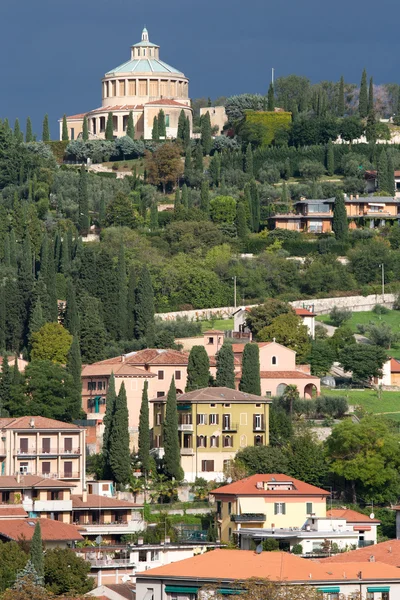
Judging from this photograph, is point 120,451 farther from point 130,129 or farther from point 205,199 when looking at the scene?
point 130,129

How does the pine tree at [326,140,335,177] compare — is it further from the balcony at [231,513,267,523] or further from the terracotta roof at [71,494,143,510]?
the balcony at [231,513,267,523]

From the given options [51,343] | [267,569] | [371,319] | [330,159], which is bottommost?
[267,569]

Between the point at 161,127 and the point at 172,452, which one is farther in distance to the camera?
the point at 161,127

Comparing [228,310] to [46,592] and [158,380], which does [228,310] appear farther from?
[46,592]

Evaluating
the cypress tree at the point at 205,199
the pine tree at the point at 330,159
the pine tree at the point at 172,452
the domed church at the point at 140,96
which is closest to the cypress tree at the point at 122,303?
the pine tree at the point at 172,452

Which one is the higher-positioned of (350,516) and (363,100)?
(363,100)

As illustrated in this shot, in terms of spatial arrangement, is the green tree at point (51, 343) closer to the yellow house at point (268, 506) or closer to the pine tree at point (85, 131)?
the yellow house at point (268, 506)

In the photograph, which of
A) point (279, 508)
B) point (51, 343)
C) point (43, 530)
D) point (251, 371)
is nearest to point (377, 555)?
point (43, 530)
